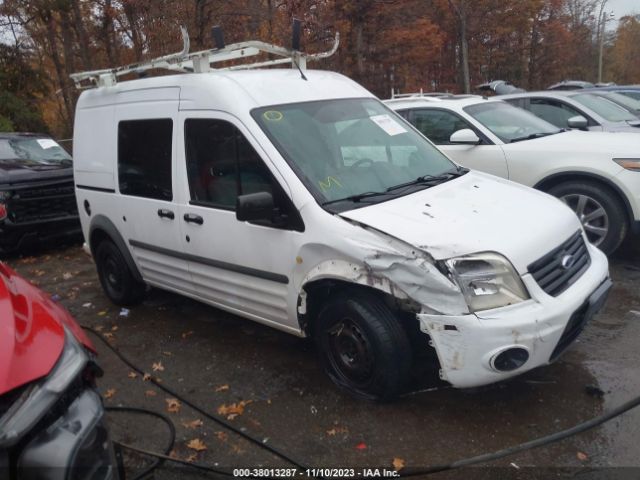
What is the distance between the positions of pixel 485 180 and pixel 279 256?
1.65 meters

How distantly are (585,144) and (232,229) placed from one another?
397 cm

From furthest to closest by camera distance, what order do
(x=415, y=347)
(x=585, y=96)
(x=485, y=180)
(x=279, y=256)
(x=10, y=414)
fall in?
1. (x=585, y=96)
2. (x=485, y=180)
3. (x=279, y=256)
4. (x=415, y=347)
5. (x=10, y=414)

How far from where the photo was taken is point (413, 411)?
3289 mm

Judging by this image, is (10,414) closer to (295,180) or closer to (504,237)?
(295,180)

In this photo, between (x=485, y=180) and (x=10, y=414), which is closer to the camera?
(x=10, y=414)

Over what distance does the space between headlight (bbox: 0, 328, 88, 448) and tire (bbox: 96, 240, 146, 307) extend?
10.8 feet

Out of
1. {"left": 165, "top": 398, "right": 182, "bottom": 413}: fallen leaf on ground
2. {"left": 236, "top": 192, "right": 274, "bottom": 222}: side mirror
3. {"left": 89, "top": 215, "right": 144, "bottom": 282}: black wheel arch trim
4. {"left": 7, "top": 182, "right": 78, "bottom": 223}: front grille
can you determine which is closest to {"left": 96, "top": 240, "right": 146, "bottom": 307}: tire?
{"left": 89, "top": 215, "right": 144, "bottom": 282}: black wheel arch trim

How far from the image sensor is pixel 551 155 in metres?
5.75

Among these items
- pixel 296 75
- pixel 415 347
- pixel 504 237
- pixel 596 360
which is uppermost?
pixel 296 75

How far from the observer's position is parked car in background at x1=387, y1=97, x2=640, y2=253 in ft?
17.6

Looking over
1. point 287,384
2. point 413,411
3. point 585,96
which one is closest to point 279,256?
point 287,384

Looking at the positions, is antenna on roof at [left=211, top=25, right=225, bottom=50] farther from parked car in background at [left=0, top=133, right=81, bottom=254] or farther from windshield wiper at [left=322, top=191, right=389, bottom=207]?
parked car in background at [left=0, top=133, right=81, bottom=254]

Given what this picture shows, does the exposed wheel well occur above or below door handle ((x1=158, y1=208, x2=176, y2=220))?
below

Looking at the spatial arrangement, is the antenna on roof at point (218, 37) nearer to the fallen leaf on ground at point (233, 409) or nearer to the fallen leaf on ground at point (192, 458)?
the fallen leaf on ground at point (233, 409)
